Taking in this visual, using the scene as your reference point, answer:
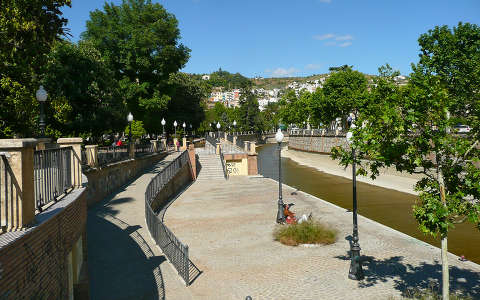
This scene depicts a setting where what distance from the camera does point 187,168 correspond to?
31844 mm

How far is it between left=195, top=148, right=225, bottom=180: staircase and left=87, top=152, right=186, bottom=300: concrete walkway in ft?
56.1

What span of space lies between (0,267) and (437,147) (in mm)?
7136

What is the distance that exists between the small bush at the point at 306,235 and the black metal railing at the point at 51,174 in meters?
8.38

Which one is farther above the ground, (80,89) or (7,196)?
(80,89)

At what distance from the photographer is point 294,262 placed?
39.5ft

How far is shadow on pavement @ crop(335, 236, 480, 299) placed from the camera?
9719 mm

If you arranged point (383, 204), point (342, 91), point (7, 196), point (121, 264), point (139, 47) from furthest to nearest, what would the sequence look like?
point (342, 91), point (139, 47), point (383, 204), point (121, 264), point (7, 196)

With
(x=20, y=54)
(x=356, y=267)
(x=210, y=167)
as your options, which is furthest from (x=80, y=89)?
(x=356, y=267)

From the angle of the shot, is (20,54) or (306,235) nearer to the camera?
(306,235)

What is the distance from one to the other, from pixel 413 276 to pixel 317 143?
2521 inches

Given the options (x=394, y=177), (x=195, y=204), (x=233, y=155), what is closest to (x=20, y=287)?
(x=195, y=204)

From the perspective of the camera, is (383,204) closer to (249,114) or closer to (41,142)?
(41,142)

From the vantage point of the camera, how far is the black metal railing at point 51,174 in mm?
6625

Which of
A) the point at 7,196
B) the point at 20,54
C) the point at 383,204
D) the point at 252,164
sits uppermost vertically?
the point at 20,54
